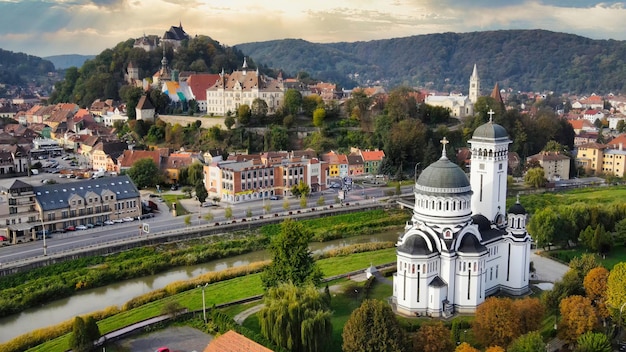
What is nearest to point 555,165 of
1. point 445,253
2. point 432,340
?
point 445,253

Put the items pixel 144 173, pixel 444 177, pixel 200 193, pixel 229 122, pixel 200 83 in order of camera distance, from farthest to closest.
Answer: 1. pixel 200 83
2. pixel 229 122
3. pixel 144 173
4. pixel 200 193
5. pixel 444 177

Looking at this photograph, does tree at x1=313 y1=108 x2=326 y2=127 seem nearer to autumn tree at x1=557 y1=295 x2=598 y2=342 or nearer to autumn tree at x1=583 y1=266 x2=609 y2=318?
autumn tree at x1=583 y1=266 x2=609 y2=318

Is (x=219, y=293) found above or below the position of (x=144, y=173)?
below

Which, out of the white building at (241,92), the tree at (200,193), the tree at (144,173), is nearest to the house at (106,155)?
the tree at (144,173)

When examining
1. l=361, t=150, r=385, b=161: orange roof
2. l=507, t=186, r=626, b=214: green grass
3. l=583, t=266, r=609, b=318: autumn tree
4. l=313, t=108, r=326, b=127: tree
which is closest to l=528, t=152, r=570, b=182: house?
l=507, t=186, r=626, b=214: green grass

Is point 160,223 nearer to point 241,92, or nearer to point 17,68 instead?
point 241,92

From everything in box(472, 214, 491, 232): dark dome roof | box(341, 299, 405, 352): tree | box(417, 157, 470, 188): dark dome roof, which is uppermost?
box(417, 157, 470, 188): dark dome roof
